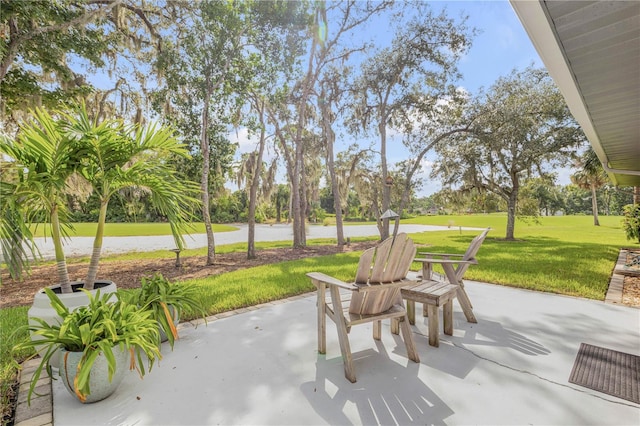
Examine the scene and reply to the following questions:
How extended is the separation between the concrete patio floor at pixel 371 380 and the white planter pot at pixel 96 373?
0.08 meters

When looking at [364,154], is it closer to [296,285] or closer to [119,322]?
[296,285]

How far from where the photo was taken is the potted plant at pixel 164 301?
237 cm

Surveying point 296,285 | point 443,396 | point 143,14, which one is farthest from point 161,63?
point 443,396

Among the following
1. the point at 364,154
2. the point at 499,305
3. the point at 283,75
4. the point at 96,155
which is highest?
the point at 283,75

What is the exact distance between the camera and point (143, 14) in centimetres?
706

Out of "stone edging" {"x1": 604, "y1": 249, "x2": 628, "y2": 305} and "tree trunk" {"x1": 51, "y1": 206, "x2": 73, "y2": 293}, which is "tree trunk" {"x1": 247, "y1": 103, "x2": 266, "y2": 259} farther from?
"stone edging" {"x1": 604, "y1": 249, "x2": 628, "y2": 305}

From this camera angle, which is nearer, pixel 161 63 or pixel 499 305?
pixel 499 305

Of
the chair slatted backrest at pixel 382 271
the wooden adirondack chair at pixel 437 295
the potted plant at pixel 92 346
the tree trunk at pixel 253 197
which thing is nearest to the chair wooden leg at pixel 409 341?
the chair slatted backrest at pixel 382 271

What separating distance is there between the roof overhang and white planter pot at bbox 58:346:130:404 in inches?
116

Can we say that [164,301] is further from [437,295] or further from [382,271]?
[437,295]

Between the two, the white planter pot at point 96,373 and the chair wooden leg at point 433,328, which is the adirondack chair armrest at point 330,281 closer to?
the chair wooden leg at point 433,328

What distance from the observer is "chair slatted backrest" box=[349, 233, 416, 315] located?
6.50 ft

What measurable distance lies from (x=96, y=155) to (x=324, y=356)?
2543 mm

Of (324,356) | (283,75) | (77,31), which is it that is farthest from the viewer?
(283,75)
